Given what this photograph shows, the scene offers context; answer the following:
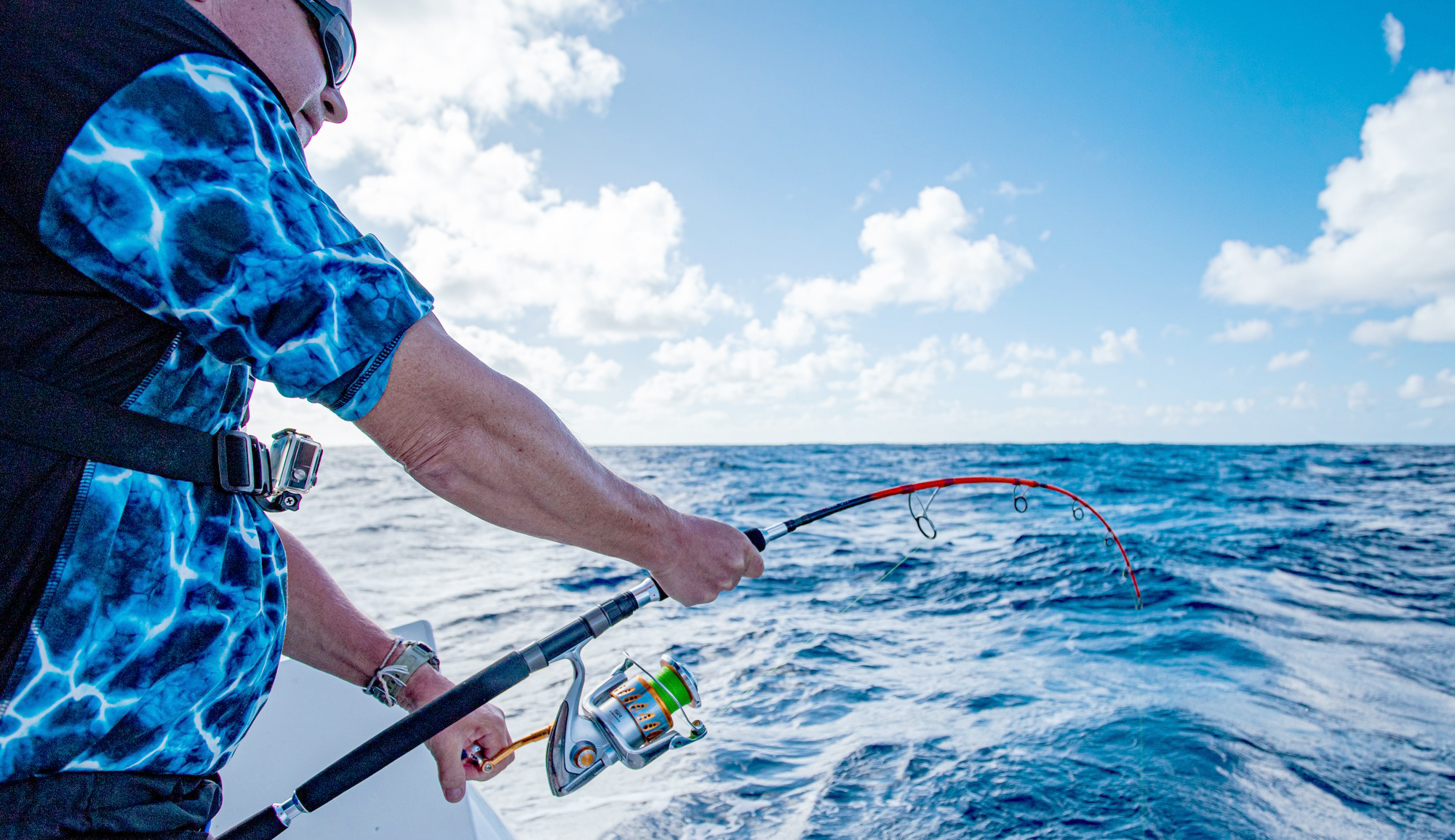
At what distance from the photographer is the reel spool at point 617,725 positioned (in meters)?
1.71

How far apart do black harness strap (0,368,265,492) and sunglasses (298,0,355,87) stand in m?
0.55

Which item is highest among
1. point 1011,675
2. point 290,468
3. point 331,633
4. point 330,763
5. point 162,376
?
point 162,376

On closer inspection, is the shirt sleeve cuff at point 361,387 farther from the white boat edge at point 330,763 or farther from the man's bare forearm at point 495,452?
the white boat edge at point 330,763

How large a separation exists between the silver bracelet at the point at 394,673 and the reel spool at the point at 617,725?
36 centimetres

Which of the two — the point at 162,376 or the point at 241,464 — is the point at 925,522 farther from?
the point at 162,376

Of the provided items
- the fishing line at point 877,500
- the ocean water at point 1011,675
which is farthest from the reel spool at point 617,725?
the ocean water at point 1011,675

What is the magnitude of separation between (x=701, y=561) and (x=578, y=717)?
67 cm

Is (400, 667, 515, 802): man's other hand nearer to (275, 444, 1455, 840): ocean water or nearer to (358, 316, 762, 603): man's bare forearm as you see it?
(358, 316, 762, 603): man's bare forearm

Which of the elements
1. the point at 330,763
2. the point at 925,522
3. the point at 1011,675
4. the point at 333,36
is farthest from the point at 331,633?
the point at 1011,675

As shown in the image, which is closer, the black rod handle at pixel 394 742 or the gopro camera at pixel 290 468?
the gopro camera at pixel 290 468

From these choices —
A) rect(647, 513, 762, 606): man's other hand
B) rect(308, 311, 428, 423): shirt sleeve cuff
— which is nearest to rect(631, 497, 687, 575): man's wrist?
rect(647, 513, 762, 606): man's other hand

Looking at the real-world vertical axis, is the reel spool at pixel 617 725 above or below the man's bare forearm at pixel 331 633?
below

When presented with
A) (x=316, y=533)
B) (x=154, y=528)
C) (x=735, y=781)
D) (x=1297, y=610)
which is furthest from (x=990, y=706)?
(x=316, y=533)

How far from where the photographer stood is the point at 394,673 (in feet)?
5.65
